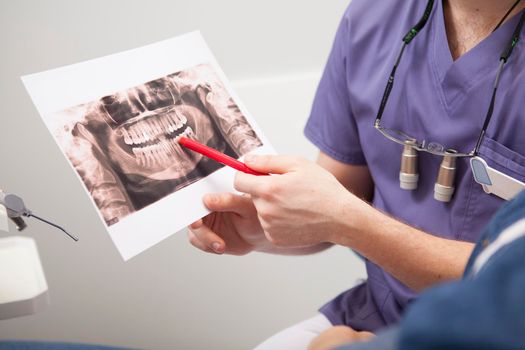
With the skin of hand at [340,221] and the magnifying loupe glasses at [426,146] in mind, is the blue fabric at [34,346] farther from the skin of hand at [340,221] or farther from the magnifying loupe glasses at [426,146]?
the magnifying loupe glasses at [426,146]

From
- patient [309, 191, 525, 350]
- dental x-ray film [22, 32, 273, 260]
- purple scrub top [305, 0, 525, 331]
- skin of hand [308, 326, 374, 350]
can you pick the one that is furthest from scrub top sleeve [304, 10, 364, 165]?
patient [309, 191, 525, 350]

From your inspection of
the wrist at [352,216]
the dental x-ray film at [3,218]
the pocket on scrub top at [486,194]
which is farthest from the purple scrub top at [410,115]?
the dental x-ray film at [3,218]

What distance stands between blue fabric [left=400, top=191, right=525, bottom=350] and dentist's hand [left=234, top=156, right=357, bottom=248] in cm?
43

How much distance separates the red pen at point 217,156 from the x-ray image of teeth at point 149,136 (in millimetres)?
25

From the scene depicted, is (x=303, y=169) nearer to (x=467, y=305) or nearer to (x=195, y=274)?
(x=467, y=305)

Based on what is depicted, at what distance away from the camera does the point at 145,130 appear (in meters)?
0.78

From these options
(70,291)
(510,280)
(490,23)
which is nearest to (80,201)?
(70,291)

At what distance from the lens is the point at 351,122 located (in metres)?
0.94

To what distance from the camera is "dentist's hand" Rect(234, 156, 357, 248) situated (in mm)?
723

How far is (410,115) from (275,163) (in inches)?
8.9

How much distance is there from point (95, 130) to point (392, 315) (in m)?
0.51

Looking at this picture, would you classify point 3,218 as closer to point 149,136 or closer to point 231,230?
point 149,136

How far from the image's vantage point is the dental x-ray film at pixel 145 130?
73cm

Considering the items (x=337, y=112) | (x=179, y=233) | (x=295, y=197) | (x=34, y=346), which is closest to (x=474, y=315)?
(x=295, y=197)
